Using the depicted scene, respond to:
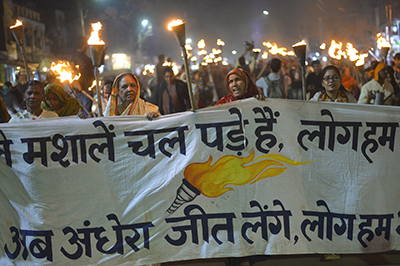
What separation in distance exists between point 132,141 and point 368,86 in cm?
430

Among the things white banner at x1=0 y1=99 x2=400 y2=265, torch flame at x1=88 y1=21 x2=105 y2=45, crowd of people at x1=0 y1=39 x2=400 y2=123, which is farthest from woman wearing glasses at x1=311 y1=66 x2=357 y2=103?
torch flame at x1=88 y1=21 x2=105 y2=45

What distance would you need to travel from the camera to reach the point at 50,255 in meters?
3.46

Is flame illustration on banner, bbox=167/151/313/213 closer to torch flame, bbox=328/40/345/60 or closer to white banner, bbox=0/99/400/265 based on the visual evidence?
white banner, bbox=0/99/400/265

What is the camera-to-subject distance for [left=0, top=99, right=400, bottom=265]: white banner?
3445 mm

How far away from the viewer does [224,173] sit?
11.4 feet

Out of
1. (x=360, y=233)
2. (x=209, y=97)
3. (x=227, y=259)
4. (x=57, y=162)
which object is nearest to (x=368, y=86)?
(x=360, y=233)

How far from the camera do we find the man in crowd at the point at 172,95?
24.0ft

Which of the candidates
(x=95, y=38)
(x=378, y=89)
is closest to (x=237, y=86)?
(x=95, y=38)

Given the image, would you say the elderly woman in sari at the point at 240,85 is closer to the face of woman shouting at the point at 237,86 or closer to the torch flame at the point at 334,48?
the face of woman shouting at the point at 237,86

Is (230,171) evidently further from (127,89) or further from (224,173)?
(127,89)

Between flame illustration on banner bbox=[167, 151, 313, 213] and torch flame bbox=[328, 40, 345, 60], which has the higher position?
torch flame bbox=[328, 40, 345, 60]

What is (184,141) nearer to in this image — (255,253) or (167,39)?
(255,253)

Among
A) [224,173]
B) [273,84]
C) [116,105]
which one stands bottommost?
[224,173]

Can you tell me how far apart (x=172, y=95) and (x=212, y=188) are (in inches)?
161
